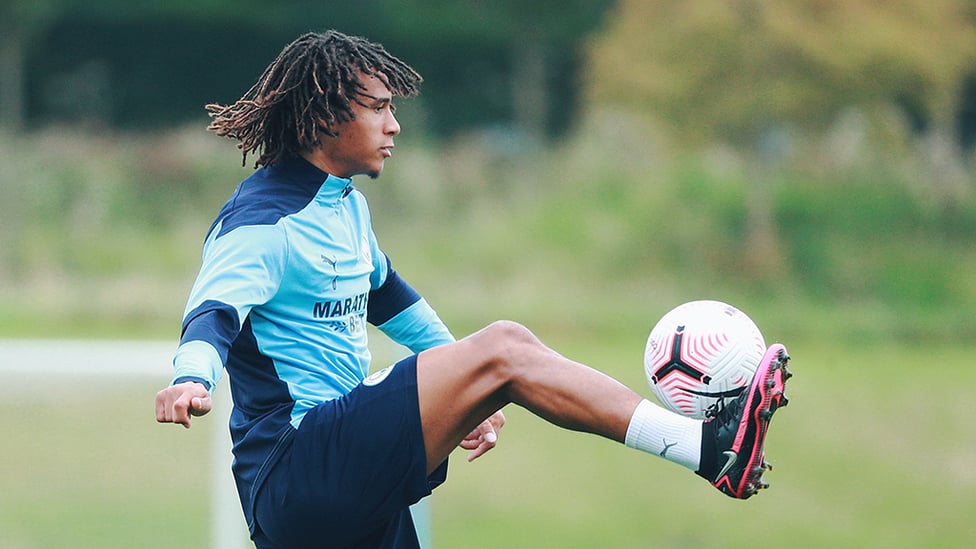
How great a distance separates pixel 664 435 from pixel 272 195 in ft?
4.47

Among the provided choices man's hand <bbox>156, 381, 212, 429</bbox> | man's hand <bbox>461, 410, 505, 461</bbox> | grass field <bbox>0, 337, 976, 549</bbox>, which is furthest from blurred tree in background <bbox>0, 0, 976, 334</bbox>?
man's hand <bbox>156, 381, 212, 429</bbox>

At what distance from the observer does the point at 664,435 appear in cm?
396

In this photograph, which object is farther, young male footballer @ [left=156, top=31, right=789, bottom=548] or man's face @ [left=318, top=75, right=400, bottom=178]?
man's face @ [left=318, top=75, right=400, bottom=178]

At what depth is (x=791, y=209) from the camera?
15406mm

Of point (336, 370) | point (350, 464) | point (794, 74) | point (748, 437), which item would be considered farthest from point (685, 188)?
point (748, 437)

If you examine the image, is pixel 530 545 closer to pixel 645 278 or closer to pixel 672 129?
pixel 645 278

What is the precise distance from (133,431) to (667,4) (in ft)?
27.0

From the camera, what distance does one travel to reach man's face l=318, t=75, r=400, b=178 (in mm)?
4488

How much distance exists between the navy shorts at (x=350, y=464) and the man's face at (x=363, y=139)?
67 centimetres

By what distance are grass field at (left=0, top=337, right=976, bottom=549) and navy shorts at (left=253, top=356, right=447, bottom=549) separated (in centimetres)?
491

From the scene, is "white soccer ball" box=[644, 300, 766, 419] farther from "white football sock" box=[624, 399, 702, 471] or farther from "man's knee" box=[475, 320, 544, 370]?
"man's knee" box=[475, 320, 544, 370]

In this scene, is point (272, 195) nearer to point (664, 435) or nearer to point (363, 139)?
point (363, 139)

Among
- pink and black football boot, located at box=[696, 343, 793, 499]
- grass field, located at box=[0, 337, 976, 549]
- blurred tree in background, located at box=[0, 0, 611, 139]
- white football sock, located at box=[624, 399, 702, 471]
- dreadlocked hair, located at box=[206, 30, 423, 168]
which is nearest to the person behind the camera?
pink and black football boot, located at box=[696, 343, 793, 499]

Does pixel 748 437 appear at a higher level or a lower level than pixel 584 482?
lower
